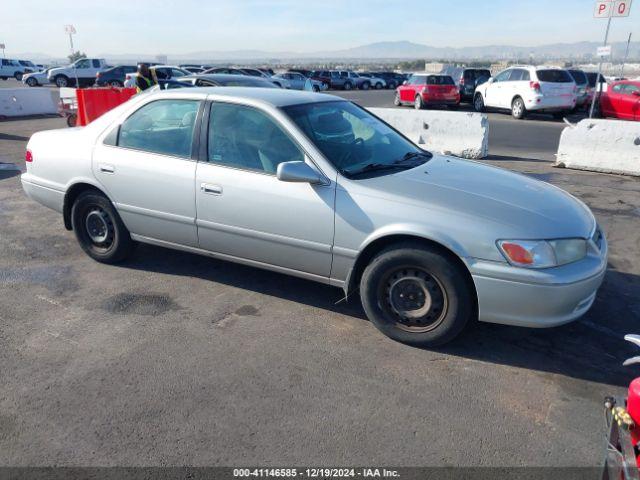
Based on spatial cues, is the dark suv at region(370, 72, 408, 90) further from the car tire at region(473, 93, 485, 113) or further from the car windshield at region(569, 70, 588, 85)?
the car windshield at region(569, 70, 588, 85)

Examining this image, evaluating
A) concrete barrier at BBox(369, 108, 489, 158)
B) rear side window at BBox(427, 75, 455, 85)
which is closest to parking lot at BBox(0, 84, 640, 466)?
concrete barrier at BBox(369, 108, 489, 158)

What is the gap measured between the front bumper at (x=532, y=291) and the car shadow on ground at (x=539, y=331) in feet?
1.11

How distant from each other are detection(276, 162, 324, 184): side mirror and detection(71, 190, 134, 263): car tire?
191 cm

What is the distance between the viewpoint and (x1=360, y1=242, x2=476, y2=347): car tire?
3.34m

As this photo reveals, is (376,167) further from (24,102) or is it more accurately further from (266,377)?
(24,102)

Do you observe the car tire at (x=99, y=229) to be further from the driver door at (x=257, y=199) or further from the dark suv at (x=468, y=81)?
the dark suv at (x=468, y=81)

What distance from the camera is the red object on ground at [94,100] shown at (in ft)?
38.9

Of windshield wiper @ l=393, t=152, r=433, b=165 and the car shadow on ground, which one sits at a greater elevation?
windshield wiper @ l=393, t=152, r=433, b=165

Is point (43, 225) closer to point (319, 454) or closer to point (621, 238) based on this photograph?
point (319, 454)

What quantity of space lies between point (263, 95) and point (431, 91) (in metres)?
17.9

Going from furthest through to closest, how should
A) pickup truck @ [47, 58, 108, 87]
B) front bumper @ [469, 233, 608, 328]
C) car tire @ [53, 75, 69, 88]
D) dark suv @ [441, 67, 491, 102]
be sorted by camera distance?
car tire @ [53, 75, 69, 88], pickup truck @ [47, 58, 108, 87], dark suv @ [441, 67, 491, 102], front bumper @ [469, 233, 608, 328]

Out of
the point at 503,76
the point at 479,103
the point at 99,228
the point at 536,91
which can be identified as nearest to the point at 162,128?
the point at 99,228

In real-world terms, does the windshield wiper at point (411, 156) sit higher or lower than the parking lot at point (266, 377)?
higher

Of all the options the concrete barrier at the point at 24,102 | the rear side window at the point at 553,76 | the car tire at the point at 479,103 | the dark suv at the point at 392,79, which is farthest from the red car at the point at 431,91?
the dark suv at the point at 392,79
